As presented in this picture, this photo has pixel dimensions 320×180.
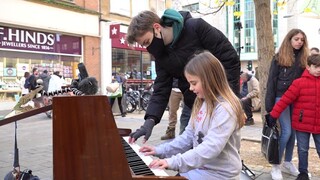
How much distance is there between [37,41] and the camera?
16562 millimetres

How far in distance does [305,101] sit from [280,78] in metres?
0.46

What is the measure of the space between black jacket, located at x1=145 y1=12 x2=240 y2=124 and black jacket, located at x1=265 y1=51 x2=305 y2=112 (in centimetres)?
146

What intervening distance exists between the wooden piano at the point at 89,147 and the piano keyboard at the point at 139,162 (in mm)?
154

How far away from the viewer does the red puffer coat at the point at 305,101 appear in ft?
13.4

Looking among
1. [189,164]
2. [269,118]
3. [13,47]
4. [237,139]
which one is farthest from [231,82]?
[13,47]

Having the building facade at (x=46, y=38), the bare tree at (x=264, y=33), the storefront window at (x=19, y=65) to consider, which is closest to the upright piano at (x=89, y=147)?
the bare tree at (x=264, y=33)

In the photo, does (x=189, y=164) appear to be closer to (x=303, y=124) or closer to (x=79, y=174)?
(x=79, y=174)

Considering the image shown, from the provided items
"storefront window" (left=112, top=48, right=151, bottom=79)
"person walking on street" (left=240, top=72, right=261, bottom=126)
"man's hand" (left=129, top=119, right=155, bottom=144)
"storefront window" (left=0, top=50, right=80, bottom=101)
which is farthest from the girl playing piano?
"storefront window" (left=112, top=48, right=151, bottom=79)

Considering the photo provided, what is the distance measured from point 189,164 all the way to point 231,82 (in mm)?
1201

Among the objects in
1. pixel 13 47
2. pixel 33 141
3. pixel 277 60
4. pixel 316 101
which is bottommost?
pixel 33 141

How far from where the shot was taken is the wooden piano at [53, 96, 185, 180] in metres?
1.71

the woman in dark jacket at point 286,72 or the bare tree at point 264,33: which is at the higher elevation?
the bare tree at point 264,33

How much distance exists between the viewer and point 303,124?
4172 mm

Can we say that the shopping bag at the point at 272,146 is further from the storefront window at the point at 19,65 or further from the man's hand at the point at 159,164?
the storefront window at the point at 19,65
